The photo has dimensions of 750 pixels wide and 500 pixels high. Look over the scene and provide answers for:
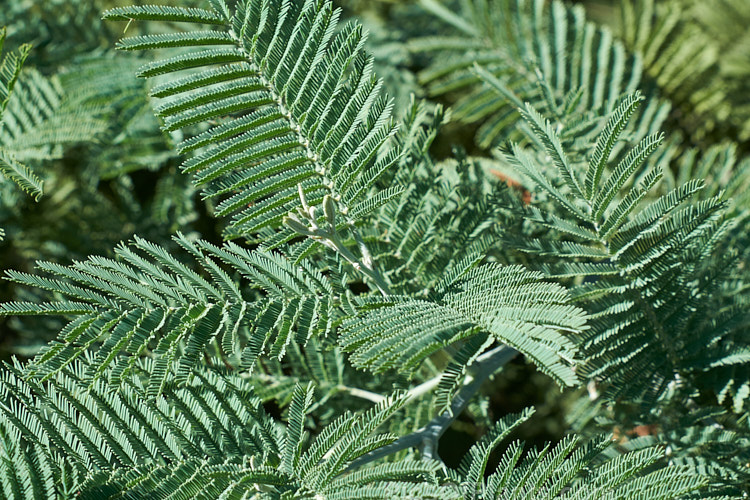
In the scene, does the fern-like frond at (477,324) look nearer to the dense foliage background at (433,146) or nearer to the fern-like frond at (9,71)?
the dense foliage background at (433,146)

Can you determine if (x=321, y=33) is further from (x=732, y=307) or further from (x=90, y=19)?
(x=90, y=19)

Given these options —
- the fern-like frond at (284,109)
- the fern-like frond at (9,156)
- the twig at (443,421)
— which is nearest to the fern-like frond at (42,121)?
the fern-like frond at (9,156)

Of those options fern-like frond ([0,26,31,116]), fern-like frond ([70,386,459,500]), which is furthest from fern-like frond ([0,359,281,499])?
fern-like frond ([0,26,31,116])

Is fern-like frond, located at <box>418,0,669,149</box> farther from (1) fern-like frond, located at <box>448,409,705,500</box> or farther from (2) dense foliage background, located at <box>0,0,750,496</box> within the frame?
(1) fern-like frond, located at <box>448,409,705,500</box>

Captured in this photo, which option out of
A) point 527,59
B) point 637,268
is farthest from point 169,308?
point 527,59

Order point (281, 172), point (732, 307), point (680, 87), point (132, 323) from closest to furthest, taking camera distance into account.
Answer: point (132, 323), point (281, 172), point (732, 307), point (680, 87)

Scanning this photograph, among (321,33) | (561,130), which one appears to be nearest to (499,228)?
(561,130)
